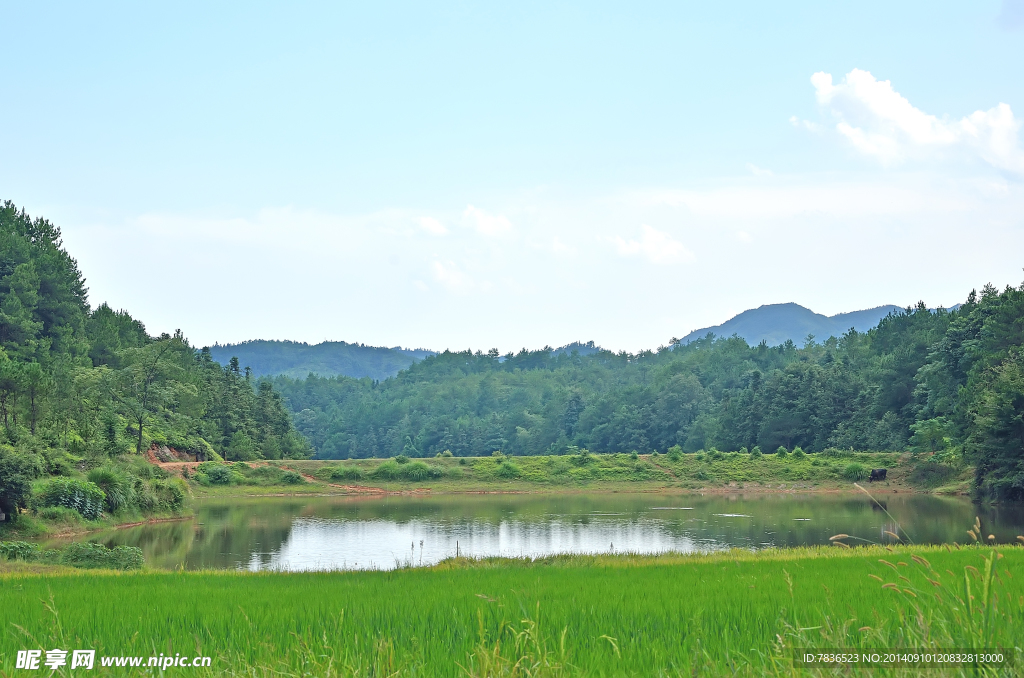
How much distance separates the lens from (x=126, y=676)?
6391mm

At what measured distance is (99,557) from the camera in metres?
25.8

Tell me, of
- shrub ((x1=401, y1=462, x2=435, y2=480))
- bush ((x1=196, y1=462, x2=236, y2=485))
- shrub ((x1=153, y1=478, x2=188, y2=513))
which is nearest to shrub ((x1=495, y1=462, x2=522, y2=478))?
shrub ((x1=401, y1=462, x2=435, y2=480))

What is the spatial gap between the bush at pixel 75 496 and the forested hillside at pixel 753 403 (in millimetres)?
46568

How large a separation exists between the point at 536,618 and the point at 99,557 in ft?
71.7

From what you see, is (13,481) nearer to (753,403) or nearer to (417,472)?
(417,472)

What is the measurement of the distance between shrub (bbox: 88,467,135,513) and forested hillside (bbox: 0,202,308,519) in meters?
0.19

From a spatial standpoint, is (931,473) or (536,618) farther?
(931,473)

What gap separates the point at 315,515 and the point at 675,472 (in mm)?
34990

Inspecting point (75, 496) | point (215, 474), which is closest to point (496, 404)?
point (215, 474)

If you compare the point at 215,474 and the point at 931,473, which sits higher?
the point at 931,473

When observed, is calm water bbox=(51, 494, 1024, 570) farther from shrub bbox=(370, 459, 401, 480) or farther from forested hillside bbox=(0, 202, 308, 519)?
shrub bbox=(370, 459, 401, 480)

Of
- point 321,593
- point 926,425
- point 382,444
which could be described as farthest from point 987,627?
point 382,444

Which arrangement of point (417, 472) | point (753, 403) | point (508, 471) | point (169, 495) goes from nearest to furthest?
point (169, 495), point (417, 472), point (508, 471), point (753, 403)

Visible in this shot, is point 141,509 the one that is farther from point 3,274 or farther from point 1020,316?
point 1020,316
